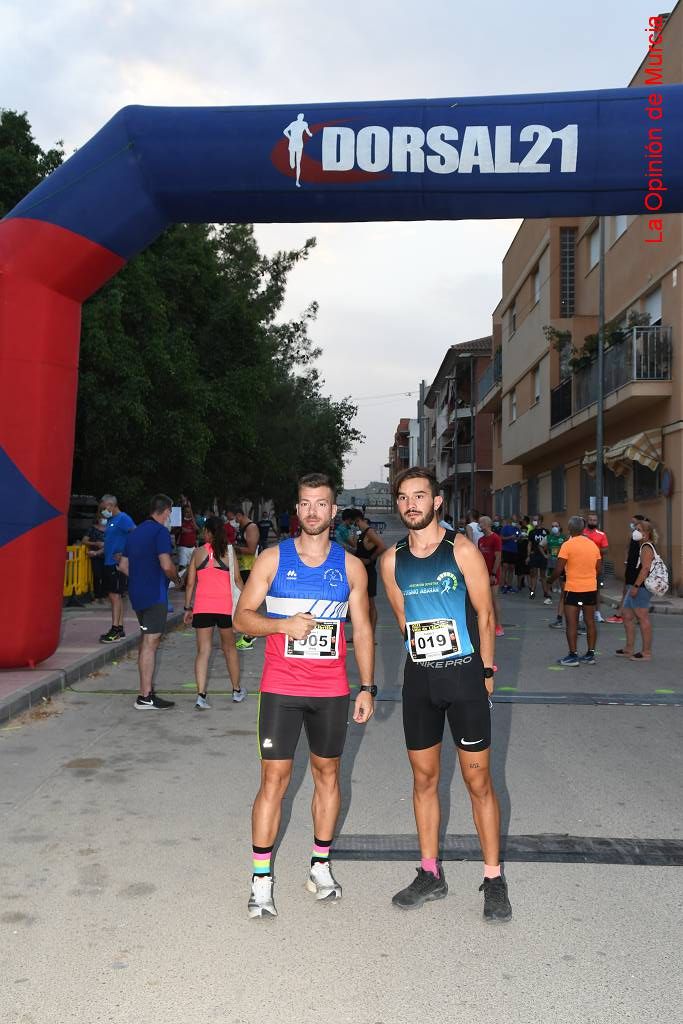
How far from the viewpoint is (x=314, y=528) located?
169 inches

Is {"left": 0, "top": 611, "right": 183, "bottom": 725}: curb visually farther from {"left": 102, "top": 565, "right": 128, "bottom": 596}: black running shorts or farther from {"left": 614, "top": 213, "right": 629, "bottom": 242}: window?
{"left": 614, "top": 213, "right": 629, "bottom": 242}: window

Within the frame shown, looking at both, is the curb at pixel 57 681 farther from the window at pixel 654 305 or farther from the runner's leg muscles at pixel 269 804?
the window at pixel 654 305

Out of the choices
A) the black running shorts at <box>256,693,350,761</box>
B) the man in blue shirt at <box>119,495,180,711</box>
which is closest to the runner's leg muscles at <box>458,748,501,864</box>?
the black running shorts at <box>256,693,350,761</box>

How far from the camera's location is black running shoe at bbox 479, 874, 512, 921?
3.96m

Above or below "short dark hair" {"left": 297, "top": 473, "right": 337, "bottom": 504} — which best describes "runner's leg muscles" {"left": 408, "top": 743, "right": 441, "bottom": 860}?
below

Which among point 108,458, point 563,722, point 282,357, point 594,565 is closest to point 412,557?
point 563,722

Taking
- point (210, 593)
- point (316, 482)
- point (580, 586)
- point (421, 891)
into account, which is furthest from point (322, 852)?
point (580, 586)

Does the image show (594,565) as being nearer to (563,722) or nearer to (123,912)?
(563,722)

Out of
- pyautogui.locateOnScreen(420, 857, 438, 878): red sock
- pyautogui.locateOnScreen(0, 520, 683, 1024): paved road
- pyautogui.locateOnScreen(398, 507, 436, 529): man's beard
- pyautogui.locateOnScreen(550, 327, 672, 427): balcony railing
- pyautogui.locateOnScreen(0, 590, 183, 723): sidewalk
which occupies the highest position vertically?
pyautogui.locateOnScreen(550, 327, 672, 427): balcony railing

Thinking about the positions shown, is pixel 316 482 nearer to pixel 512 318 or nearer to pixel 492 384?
pixel 512 318

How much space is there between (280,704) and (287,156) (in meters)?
6.25

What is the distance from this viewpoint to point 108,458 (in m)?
23.0

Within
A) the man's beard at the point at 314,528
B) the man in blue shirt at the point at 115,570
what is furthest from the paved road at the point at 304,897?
the man in blue shirt at the point at 115,570

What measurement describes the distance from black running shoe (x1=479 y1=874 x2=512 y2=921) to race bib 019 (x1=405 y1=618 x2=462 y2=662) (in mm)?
935
